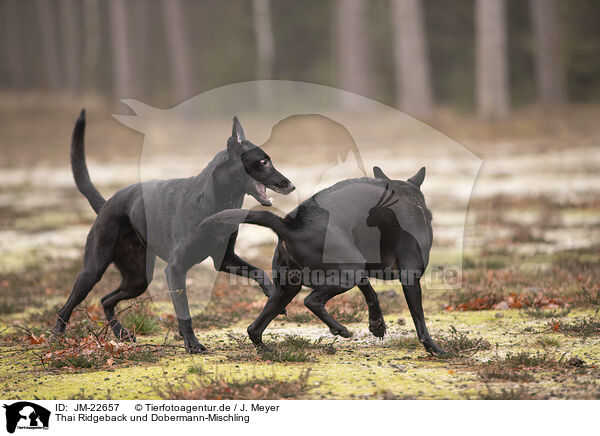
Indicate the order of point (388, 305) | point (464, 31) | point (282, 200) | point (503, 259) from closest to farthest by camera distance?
point (282, 200) → point (388, 305) → point (503, 259) → point (464, 31)

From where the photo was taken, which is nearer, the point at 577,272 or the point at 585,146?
the point at 577,272

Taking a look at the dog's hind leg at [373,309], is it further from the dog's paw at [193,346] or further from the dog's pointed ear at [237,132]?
the dog's pointed ear at [237,132]

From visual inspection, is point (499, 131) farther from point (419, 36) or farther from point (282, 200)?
point (282, 200)

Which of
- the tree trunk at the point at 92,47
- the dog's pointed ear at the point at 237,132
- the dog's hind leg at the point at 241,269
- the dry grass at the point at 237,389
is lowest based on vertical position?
the dry grass at the point at 237,389

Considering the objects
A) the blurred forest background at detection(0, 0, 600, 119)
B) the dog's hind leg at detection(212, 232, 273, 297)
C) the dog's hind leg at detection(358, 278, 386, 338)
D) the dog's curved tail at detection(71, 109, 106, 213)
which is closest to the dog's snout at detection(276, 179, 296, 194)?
the dog's hind leg at detection(212, 232, 273, 297)

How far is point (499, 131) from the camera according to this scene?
23.4m

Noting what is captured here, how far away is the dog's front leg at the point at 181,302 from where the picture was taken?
631 cm

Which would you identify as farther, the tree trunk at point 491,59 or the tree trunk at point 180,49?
the tree trunk at point 180,49

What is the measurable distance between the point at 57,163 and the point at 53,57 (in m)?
38.6

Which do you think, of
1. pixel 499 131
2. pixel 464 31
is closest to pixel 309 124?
pixel 499 131

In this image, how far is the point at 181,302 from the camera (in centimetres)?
633
